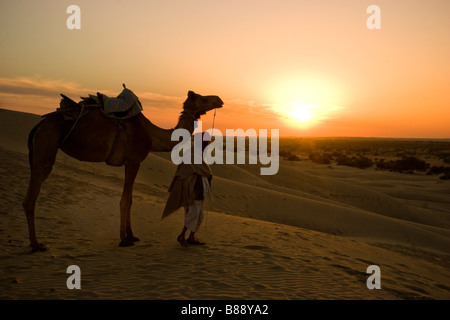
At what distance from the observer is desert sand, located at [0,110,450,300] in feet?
16.2

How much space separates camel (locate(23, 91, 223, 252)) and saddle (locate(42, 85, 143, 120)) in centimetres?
9

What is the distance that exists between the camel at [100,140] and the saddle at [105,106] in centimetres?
9

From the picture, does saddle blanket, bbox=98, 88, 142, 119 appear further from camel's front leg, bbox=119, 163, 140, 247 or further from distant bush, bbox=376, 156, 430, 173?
Result: distant bush, bbox=376, 156, 430, 173

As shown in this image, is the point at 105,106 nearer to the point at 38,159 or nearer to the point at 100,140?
the point at 100,140

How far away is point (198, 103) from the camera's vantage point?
20.7 feet

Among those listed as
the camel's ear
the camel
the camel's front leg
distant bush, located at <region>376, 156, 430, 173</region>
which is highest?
the camel's ear

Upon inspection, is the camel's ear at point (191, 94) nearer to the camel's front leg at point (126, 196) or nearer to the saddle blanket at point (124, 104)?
the saddle blanket at point (124, 104)

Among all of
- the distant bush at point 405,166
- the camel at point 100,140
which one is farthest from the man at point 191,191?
the distant bush at point 405,166

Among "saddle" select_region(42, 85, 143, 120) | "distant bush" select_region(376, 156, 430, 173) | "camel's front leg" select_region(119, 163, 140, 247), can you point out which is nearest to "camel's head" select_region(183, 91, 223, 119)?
"saddle" select_region(42, 85, 143, 120)

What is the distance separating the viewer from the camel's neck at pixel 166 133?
6.34 meters

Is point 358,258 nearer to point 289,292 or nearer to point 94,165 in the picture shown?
point 289,292

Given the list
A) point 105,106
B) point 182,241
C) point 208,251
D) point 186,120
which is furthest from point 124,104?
point 208,251

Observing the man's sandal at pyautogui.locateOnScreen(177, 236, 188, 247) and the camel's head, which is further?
the man's sandal at pyautogui.locateOnScreen(177, 236, 188, 247)
